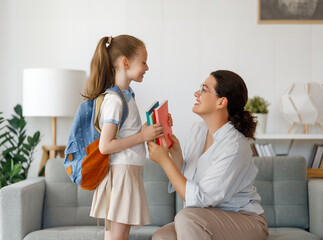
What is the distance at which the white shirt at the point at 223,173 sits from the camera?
1785 millimetres

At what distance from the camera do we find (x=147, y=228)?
266 centimetres

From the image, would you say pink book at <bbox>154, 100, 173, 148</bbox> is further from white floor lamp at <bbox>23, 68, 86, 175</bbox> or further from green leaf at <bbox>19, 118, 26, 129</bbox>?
green leaf at <bbox>19, 118, 26, 129</bbox>

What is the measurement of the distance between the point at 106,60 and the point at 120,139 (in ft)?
1.12

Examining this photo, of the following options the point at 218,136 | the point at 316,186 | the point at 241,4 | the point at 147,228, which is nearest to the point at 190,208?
the point at 218,136

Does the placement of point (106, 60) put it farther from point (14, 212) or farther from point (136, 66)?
point (14, 212)

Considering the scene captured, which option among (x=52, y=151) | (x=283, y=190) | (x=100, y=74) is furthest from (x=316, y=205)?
(x=52, y=151)

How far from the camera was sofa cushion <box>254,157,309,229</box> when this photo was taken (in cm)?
272

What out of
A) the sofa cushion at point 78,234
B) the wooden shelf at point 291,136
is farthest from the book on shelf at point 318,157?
the sofa cushion at point 78,234

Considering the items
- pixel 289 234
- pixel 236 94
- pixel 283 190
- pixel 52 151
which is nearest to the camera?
pixel 236 94

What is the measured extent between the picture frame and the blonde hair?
6.55 ft

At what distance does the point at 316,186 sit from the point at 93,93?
155cm

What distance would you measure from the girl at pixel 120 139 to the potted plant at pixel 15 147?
5.15ft

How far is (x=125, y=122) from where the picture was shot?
70.6 inches

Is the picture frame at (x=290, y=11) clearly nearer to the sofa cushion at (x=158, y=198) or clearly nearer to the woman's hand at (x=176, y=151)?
the sofa cushion at (x=158, y=198)
